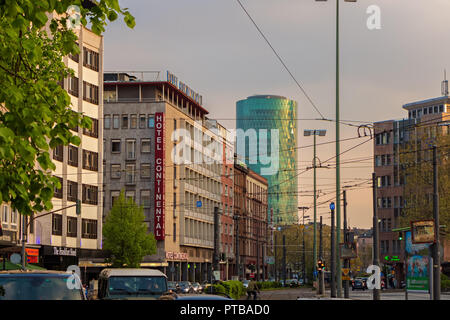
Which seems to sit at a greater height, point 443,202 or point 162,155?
point 162,155

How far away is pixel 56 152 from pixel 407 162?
33.2m

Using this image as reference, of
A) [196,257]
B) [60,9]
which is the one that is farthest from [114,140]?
[60,9]

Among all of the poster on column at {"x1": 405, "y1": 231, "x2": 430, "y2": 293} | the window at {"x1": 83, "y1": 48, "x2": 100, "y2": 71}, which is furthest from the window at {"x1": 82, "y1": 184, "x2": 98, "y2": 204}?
the poster on column at {"x1": 405, "y1": 231, "x2": 430, "y2": 293}

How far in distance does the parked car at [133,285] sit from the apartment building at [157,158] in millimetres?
69038

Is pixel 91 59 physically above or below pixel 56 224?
above

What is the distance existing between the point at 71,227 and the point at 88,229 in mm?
3660

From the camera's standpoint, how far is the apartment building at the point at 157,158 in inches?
3590

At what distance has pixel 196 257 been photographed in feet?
346

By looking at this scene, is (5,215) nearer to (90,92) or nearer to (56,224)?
(56,224)

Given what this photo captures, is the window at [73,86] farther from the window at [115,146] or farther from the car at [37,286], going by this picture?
the car at [37,286]

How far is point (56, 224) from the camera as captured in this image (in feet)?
223

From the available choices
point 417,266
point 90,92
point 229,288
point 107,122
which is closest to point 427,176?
point 229,288

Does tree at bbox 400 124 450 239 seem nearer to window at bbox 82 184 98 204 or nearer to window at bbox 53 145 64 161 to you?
window at bbox 82 184 98 204
